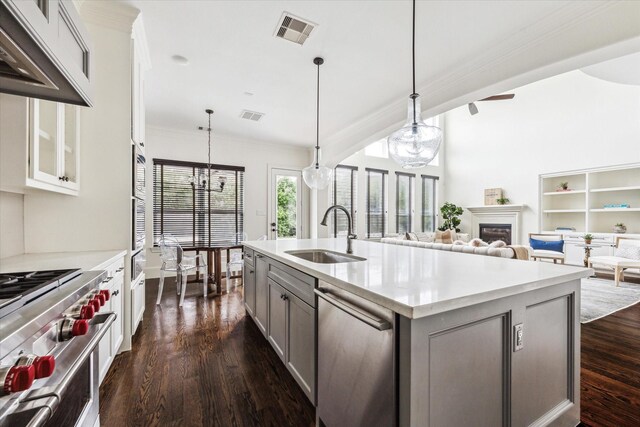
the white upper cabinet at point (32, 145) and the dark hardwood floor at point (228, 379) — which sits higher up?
the white upper cabinet at point (32, 145)

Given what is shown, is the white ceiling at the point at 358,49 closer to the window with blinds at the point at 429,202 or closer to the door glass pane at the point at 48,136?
the door glass pane at the point at 48,136

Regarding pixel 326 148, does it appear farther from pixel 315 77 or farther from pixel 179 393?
pixel 179 393

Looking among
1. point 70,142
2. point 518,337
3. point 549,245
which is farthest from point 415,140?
point 549,245

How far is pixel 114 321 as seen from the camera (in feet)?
6.88

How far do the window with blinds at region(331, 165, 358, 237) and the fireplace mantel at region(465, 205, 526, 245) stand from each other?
161 inches

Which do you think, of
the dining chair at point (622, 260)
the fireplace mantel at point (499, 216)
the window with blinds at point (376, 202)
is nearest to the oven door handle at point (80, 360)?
the dining chair at point (622, 260)

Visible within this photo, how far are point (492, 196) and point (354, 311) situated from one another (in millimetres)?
8688

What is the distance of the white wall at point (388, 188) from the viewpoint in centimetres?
736

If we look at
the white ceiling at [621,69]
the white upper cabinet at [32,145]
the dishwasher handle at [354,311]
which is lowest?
the dishwasher handle at [354,311]

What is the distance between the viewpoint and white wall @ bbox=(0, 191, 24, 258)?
1.81m

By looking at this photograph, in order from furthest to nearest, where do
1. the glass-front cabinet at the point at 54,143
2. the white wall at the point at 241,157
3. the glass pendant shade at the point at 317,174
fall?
the white wall at the point at 241,157, the glass pendant shade at the point at 317,174, the glass-front cabinet at the point at 54,143

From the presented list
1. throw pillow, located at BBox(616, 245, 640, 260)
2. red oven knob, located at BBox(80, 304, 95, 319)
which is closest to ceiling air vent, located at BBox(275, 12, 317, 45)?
red oven knob, located at BBox(80, 304, 95, 319)

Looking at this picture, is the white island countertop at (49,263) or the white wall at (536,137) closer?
the white island countertop at (49,263)

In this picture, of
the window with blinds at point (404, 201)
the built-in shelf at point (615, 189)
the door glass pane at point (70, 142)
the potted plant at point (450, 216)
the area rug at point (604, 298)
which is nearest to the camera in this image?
the door glass pane at point (70, 142)
